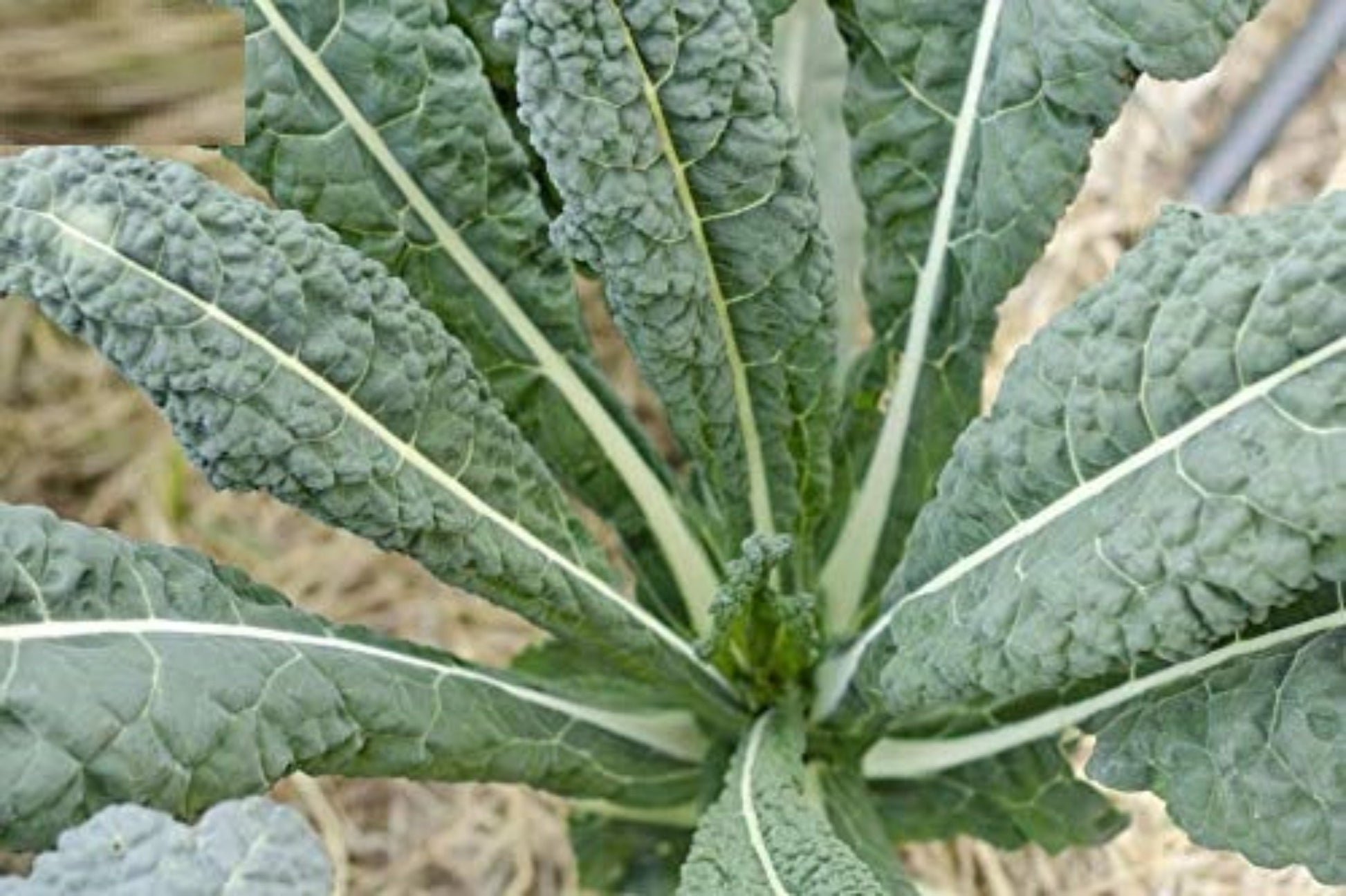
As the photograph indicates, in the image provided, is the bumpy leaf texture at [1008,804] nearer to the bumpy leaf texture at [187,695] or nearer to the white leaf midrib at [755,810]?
the white leaf midrib at [755,810]

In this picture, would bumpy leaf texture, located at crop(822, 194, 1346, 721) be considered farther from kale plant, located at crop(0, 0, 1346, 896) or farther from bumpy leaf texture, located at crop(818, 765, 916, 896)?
bumpy leaf texture, located at crop(818, 765, 916, 896)

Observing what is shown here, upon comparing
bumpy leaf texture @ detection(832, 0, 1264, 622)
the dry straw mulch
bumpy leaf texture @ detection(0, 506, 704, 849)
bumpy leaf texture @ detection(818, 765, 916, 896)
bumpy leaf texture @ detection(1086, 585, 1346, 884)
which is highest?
the dry straw mulch

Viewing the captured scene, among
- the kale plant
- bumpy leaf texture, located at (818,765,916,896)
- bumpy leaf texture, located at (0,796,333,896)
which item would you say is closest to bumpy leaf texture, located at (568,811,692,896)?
the kale plant

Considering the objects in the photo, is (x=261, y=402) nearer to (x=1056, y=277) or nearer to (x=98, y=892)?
(x=98, y=892)

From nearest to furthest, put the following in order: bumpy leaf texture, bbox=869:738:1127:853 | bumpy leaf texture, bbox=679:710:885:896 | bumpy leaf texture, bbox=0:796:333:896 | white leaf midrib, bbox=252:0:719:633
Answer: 1. bumpy leaf texture, bbox=0:796:333:896
2. bumpy leaf texture, bbox=679:710:885:896
3. white leaf midrib, bbox=252:0:719:633
4. bumpy leaf texture, bbox=869:738:1127:853

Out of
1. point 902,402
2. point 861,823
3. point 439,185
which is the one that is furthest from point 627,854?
point 439,185

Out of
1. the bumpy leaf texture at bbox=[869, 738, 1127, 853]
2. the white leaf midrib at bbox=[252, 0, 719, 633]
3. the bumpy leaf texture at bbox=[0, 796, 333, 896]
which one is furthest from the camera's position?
the bumpy leaf texture at bbox=[869, 738, 1127, 853]
